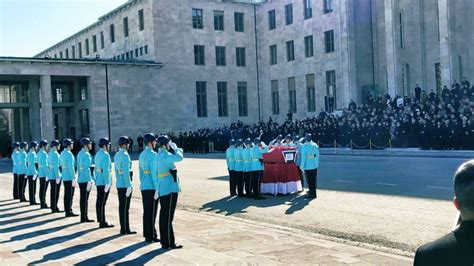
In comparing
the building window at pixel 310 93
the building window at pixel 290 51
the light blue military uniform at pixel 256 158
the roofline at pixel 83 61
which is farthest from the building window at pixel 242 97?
the light blue military uniform at pixel 256 158

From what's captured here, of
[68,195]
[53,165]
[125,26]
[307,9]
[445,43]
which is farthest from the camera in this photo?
[125,26]

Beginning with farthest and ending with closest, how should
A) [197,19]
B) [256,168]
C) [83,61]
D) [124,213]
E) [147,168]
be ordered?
[197,19], [83,61], [256,168], [124,213], [147,168]

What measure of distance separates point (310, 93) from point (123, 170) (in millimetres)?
39763

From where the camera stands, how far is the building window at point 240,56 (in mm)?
56281

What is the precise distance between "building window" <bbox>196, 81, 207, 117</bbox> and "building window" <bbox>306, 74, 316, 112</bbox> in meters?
10.8

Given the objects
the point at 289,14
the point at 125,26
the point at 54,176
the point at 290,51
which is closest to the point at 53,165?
the point at 54,176

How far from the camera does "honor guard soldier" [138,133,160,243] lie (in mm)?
9891

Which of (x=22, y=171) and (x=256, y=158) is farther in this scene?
(x=22, y=171)

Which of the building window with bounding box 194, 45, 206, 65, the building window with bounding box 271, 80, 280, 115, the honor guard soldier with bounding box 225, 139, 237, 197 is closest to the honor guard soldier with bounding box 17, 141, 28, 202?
the honor guard soldier with bounding box 225, 139, 237, 197

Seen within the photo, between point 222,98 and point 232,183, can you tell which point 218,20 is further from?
point 232,183

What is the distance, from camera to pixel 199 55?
53500 millimetres

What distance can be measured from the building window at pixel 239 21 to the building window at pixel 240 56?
81.4 inches

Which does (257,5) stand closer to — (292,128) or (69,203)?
(292,128)

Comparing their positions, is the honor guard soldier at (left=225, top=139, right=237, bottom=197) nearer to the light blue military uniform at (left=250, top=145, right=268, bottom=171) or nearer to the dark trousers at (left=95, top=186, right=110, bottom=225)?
the light blue military uniform at (left=250, top=145, right=268, bottom=171)
